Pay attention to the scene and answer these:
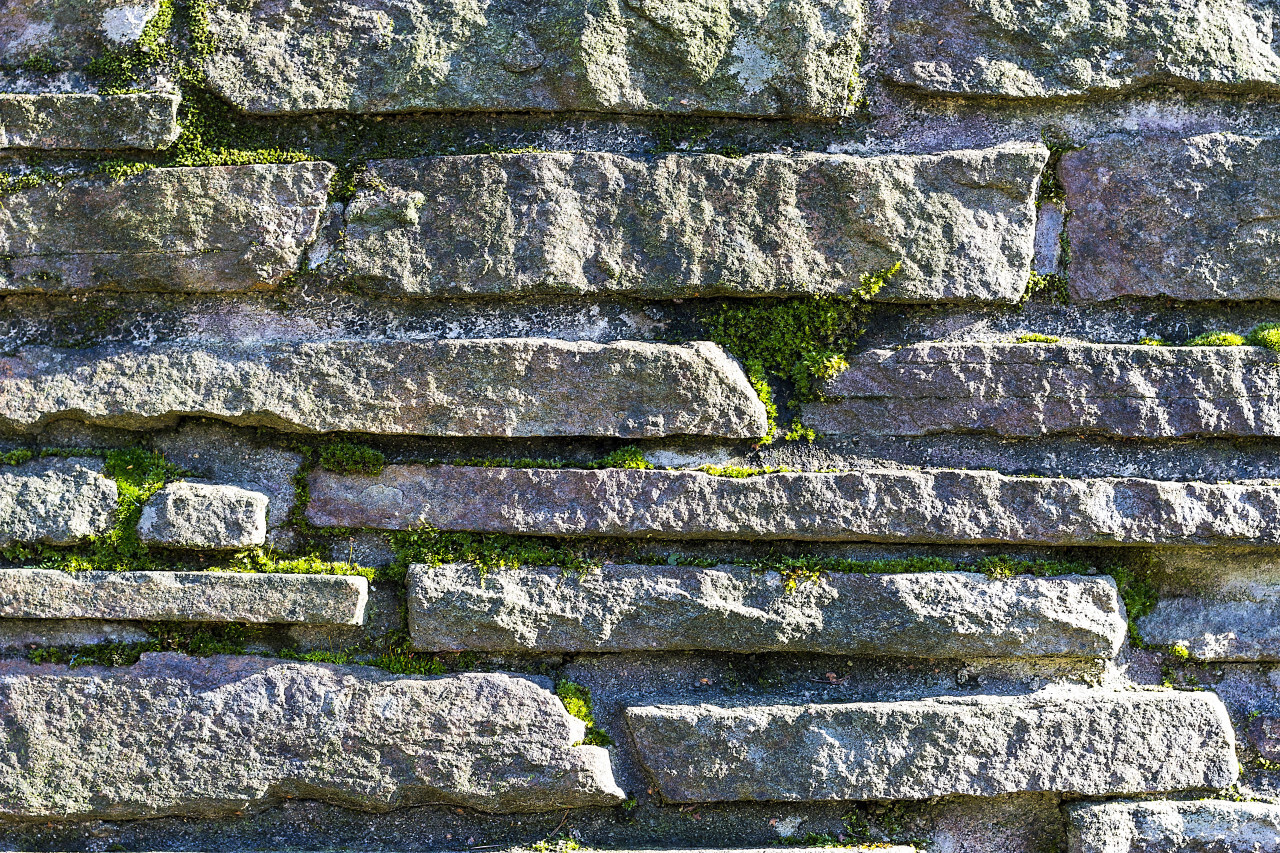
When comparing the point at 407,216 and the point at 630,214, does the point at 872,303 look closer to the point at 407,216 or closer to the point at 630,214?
the point at 630,214

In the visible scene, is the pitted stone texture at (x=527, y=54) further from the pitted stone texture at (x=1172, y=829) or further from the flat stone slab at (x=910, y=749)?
the pitted stone texture at (x=1172, y=829)

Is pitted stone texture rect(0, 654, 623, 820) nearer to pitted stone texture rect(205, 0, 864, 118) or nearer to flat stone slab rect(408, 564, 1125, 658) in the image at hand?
flat stone slab rect(408, 564, 1125, 658)

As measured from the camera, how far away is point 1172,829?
2010 millimetres

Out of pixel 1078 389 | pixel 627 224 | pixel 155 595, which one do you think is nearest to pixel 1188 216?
pixel 1078 389

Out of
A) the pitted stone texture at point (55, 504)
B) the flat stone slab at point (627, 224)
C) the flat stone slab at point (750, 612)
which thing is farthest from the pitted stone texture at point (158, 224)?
the flat stone slab at point (750, 612)

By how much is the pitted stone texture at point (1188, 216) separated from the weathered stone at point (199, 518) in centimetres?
200

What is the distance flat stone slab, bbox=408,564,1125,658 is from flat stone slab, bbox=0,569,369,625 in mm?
285

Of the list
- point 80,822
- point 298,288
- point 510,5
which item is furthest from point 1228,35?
point 80,822

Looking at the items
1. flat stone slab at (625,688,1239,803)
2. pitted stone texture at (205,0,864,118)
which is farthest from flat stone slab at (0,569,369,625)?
pitted stone texture at (205,0,864,118)

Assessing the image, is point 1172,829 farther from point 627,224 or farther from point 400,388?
point 400,388

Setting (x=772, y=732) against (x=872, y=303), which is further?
(x=872, y=303)

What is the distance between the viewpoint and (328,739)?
77.3 inches

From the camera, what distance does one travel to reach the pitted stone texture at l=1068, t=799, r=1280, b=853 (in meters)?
2.00

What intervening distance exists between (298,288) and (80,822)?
1.26 m
